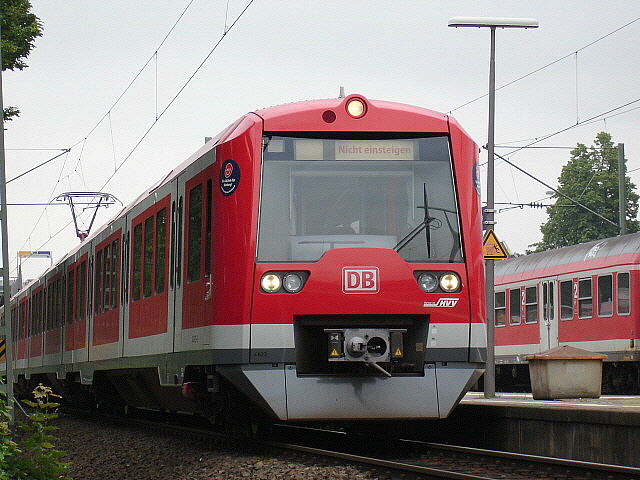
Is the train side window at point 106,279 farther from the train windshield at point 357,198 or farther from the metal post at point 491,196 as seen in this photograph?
the train windshield at point 357,198

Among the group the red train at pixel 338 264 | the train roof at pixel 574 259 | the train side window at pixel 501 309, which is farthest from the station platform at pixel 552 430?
the train side window at pixel 501 309

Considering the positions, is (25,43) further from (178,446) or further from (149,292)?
(178,446)

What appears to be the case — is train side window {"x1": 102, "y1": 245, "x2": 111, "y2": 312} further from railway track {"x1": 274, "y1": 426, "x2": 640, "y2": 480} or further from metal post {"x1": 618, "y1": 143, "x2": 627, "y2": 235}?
metal post {"x1": 618, "y1": 143, "x2": 627, "y2": 235}

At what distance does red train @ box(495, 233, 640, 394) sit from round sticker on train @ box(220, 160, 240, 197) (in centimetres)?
1368

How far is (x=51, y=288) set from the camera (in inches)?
1087

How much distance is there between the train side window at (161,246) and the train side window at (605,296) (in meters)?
12.3

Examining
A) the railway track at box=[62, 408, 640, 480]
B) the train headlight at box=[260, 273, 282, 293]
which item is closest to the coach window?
the railway track at box=[62, 408, 640, 480]

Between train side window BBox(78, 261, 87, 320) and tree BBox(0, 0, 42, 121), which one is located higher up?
tree BBox(0, 0, 42, 121)

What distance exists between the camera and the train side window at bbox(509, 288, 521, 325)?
29.8m

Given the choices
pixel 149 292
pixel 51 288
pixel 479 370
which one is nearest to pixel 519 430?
pixel 479 370

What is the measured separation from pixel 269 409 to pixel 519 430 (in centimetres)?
315

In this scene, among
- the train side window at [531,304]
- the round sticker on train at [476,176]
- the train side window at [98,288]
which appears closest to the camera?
the round sticker on train at [476,176]

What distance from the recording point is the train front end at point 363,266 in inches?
441

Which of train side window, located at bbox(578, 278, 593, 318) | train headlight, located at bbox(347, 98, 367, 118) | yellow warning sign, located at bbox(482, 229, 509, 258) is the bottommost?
train side window, located at bbox(578, 278, 593, 318)
